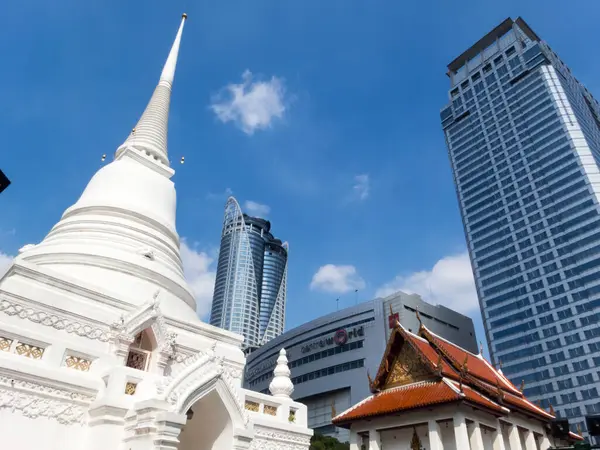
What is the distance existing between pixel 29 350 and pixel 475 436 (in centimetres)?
1418

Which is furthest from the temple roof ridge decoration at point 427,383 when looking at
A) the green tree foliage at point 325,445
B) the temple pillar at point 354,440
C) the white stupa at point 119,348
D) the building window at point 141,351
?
the green tree foliage at point 325,445

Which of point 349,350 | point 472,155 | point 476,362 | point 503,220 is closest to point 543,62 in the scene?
point 472,155

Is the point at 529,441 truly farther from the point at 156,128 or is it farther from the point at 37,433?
the point at 156,128

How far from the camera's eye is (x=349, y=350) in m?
74.6

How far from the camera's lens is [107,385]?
10.2 m

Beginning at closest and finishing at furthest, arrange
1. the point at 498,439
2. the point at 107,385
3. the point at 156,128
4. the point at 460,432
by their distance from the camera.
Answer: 1. the point at 107,385
2. the point at 460,432
3. the point at 498,439
4. the point at 156,128

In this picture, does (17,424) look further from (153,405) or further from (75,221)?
(75,221)

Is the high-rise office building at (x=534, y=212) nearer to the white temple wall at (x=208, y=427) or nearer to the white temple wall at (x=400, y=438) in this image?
the white temple wall at (x=400, y=438)

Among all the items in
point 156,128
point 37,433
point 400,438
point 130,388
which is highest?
point 156,128

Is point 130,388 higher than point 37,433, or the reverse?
point 130,388

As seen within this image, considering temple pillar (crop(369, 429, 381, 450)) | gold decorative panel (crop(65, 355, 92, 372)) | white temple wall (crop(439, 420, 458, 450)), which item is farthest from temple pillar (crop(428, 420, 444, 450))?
gold decorative panel (crop(65, 355, 92, 372))

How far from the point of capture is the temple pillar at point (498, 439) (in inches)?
660

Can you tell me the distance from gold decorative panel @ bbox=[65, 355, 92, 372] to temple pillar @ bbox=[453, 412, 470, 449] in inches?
476

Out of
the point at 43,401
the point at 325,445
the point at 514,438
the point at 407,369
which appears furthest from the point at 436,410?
the point at 325,445
